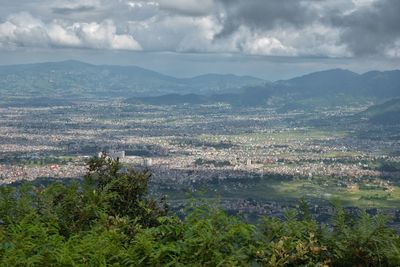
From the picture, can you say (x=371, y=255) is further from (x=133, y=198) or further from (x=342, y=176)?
(x=342, y=176)

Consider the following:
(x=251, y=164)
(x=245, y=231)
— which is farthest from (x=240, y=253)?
(x=251, y=164)

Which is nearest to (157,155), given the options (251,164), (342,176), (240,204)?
(251,164)

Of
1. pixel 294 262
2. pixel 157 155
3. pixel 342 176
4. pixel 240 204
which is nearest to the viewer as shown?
pixel 294 262

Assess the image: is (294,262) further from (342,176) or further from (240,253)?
(342,176)

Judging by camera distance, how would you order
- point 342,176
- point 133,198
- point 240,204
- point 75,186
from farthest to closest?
1. point 342,176
2. point 240,204
3. point 133,198
4. point 75,186

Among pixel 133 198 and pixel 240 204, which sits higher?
pixel 133 198

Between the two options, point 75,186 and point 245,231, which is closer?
point 245,231

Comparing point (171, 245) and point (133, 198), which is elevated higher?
point (171, 245)

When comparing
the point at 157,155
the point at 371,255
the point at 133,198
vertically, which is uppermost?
the point at 371,255

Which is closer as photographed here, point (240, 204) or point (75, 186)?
point (75, 186)
